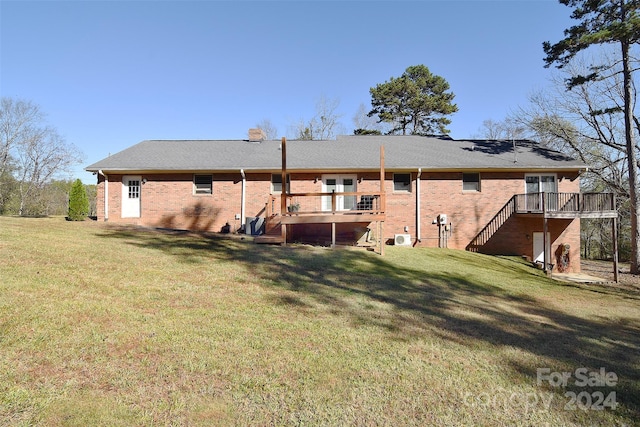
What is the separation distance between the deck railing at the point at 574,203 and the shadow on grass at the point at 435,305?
13.4 ft

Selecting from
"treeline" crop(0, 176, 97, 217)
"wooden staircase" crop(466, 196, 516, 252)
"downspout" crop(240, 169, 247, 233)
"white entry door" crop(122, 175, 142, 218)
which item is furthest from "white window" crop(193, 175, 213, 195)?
"treeline" crop(0, 176, 97, 217)

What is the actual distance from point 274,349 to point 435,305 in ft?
11.9

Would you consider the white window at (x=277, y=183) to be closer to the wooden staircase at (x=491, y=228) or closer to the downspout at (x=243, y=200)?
the downspout at (x=243, y=200)

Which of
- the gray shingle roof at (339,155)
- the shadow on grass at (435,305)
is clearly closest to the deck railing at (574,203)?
the gray shingle roof at (339,155)

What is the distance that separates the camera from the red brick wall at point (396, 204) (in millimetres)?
15117

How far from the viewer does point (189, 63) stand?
51.9ft

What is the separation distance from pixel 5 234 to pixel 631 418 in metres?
11.1

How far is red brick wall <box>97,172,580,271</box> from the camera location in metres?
15.1

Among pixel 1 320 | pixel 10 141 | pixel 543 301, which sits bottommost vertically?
pixel 543 301

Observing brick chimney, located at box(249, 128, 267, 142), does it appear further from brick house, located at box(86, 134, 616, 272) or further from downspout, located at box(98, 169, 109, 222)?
downspout, located at box(98, 169, 109, 222)

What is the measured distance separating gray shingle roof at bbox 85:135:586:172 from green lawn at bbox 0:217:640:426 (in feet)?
27.3

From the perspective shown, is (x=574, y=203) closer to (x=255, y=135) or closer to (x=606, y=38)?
(x=606, y=38)

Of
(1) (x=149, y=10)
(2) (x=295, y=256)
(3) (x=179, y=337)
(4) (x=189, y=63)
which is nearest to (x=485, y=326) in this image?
(3) (x=179, y=337)

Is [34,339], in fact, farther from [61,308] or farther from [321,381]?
[321,381]
